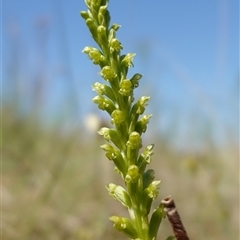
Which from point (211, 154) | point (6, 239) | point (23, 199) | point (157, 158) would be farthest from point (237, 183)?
point (6, 239)

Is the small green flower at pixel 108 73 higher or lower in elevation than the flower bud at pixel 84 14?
lower

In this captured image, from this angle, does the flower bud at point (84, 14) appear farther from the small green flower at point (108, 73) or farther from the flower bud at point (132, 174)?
the flower bud at point (132, 174)

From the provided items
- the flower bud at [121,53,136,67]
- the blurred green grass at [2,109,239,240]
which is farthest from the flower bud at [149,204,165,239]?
the blurred green grass at [2,109,239,240]

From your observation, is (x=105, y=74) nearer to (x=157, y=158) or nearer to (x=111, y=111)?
(x=111, y=111)

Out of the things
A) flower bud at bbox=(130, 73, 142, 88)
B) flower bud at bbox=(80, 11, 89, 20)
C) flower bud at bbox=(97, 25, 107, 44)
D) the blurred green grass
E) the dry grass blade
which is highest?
the blurred green grass

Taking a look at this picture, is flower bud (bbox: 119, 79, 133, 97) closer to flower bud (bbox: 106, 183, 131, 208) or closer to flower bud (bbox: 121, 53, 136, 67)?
flower bud (bbox: 121, 53, 136, 67)

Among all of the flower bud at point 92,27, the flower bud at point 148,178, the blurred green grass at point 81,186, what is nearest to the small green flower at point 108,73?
the flower bud at point 92,27
